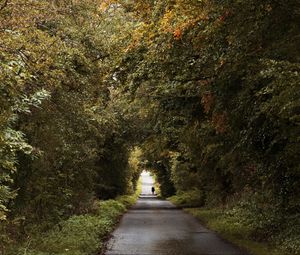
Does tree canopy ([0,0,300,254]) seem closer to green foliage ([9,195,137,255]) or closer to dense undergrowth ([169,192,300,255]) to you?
dense undergrowth ([169,192,300,255])

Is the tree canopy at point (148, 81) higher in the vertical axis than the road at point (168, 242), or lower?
higher

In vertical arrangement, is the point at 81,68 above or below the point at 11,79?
above

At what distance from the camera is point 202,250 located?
14461mm

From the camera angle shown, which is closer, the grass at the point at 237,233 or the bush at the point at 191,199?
the grass at the point at 237,233

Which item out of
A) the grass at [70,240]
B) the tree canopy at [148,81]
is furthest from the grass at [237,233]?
the grass at [70,240]

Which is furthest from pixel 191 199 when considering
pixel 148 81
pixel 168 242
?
pixel 148 81

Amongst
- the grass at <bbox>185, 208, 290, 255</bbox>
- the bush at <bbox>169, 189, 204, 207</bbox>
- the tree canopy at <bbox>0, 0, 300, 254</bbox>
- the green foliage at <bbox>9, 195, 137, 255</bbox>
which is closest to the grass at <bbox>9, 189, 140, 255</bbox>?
the green foliage at <bbox>9, 195, 137, 255</bbox>

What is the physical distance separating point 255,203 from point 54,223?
9.14 metres

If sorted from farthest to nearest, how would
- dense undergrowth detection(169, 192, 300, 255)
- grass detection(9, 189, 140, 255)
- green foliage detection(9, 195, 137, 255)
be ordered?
dense undergrowth detection(169, 192, 300, 255) → green foliage detection(9, 195, 137, 255) → grass detection(9, 189, 140, 255)

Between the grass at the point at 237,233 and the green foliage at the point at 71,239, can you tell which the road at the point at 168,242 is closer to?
the grass at the point at 237,233

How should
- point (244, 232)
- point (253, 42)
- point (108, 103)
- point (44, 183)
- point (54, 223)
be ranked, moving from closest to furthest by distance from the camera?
point (253, 42), point (44, 183), point (54, 223), point (244, 232), point (108, 103)

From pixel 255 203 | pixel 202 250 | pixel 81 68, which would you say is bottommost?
pixel 202 250

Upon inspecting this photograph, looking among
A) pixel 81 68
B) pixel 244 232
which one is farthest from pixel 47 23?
pixel 244 232

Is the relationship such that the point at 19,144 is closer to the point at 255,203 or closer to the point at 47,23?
the point at 47,23
